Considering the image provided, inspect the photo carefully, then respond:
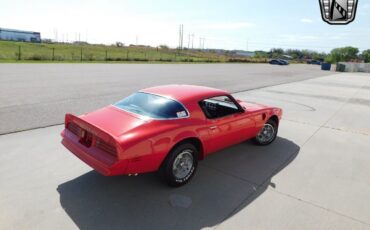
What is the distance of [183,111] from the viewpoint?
393 centimetres

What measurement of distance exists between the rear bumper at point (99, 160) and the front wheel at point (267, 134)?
127 inches

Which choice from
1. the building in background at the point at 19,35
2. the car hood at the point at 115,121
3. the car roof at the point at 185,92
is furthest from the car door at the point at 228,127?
the building in background at the point at 19,35

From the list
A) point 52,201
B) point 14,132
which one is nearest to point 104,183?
point 52,201

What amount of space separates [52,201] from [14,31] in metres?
110

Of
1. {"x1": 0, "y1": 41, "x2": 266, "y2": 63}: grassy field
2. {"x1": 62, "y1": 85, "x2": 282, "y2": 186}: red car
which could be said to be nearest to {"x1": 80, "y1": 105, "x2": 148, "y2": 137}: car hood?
{"x1": 62, "y1": 85, "x2": 282, "y2": 186}: red car

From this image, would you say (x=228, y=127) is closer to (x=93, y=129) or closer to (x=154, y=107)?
(x=154, y=107)

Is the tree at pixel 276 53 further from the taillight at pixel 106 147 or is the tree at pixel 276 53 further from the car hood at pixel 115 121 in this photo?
the taillight at pixel 106 147

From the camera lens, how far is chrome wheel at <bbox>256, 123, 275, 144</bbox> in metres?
5.53

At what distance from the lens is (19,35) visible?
93.0m

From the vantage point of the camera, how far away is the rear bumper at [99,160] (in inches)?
125

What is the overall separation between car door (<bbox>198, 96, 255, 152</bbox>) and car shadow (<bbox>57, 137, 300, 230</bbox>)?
44 cm

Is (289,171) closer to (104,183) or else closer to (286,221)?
(286,221)

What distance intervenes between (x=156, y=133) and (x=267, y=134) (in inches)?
120

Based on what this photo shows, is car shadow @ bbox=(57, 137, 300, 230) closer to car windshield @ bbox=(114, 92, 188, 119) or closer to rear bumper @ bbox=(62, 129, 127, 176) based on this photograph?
rear bumper @ bbox=(62, 129, 127, 176)
